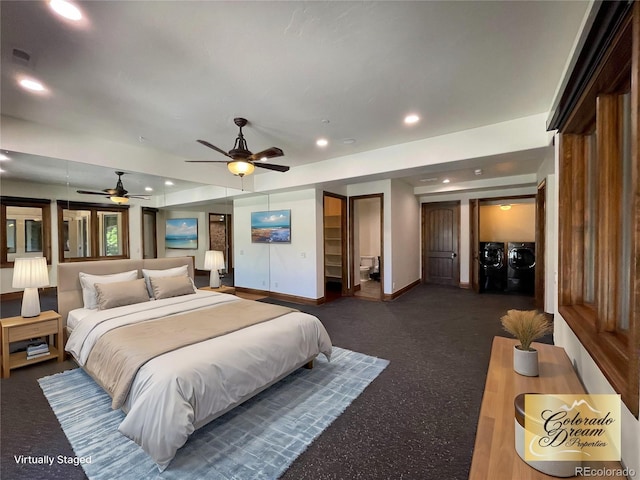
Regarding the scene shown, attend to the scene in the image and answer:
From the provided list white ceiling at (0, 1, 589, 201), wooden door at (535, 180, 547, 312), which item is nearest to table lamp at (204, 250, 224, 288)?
white ceiling at (0, 1, 589, 201)

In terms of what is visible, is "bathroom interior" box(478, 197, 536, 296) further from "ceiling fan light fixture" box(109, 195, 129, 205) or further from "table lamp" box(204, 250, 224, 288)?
"ceiling fan light fixture" box(109, 195, 129, 205)

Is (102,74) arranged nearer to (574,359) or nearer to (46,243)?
(46,243)

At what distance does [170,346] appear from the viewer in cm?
212

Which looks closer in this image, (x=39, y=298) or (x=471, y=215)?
(x=39, y=298)

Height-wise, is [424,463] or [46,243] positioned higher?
[46,243]

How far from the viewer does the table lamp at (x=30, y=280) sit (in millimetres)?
2928

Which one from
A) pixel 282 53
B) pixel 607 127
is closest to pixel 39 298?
pixel 282 53

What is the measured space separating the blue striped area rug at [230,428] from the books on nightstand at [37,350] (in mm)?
490

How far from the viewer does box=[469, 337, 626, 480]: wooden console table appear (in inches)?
37.0

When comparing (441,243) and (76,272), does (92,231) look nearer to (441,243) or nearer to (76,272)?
(76,272)

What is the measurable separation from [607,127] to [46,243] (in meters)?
5.14

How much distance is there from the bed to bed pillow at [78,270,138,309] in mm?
12

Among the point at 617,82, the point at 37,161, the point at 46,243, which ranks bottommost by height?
the point at 46,243

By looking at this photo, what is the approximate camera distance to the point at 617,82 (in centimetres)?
119
